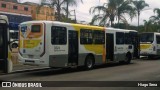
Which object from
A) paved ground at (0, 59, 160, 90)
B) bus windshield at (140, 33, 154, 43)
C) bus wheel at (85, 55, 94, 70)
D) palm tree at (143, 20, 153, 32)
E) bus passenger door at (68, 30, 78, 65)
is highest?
palm tree at (143, 20, 153, 32)

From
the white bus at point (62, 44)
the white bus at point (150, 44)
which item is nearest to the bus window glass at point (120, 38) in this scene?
the white bus at point (62, 44)

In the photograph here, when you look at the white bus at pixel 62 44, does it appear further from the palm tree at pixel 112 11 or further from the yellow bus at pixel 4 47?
the palm tree at pixel 112 11

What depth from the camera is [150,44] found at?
3200cm

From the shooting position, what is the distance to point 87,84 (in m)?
13.3

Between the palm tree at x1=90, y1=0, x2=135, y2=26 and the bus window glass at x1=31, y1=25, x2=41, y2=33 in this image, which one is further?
the palm tree at x1=90, y1=0, x2=135, y2=26

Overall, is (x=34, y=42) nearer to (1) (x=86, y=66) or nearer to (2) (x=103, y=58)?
(1) (x=86, y=66)

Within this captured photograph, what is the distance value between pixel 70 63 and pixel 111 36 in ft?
18.0

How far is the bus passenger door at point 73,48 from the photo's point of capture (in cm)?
1856

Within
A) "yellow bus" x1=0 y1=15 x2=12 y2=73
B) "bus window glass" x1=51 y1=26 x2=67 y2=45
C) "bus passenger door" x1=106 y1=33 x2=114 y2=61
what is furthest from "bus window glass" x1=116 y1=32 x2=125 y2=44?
"yellow bus" x1=0 y1=15 x2=12 y2=73

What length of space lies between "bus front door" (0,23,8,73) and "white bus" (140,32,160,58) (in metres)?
20.4

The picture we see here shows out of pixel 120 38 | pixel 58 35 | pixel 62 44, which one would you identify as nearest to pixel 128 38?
pixel 120 38

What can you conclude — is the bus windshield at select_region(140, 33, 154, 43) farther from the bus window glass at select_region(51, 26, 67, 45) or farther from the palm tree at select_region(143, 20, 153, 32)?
the palm tree at select_region(143, 20, 153, 32)

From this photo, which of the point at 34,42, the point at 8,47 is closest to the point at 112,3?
the point at 34,42

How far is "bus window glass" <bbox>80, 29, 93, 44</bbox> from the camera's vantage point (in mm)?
19609
